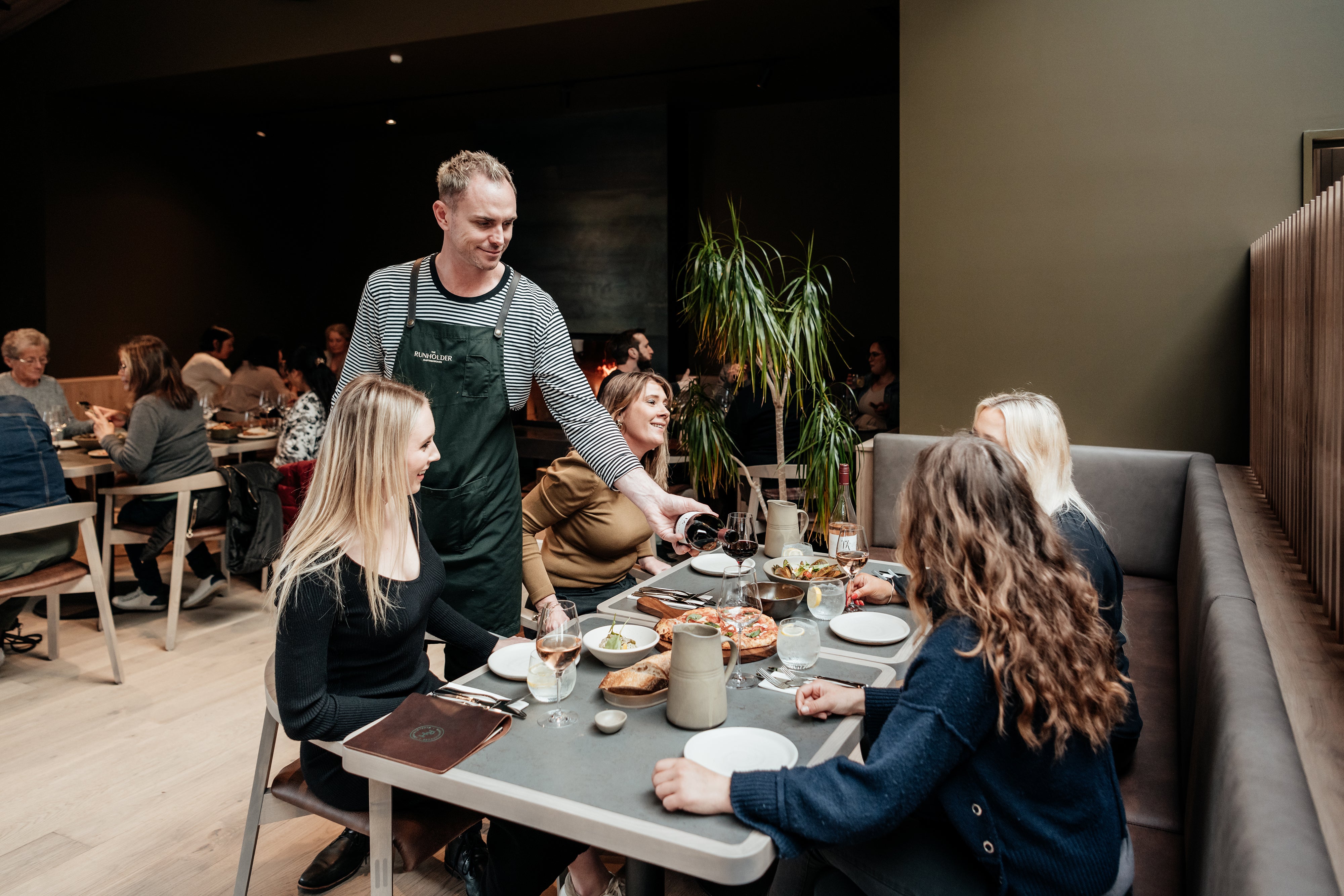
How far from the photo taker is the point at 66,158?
23.0ft

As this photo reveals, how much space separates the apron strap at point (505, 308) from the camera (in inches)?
87.5

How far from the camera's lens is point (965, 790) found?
4.01ft

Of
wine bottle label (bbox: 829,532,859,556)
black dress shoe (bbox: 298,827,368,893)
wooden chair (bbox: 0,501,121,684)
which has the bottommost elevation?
black dress shoe (bbox: 298,827,368,893)

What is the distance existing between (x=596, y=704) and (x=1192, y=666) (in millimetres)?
1188

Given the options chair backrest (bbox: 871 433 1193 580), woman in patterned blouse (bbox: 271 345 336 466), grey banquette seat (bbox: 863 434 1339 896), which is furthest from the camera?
woman in patterned blouse (bbox: 271 345 336 466)

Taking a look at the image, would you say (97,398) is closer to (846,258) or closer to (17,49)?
(17,49)

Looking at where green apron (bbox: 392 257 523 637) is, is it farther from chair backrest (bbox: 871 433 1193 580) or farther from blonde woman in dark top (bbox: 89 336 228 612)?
blonde woman in dark top (bbox: 89 336 228 612)

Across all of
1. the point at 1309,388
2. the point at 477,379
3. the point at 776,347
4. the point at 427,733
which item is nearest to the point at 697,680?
the point at 427,733

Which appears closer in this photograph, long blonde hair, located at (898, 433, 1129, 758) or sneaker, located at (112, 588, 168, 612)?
long blonde hair, located at (898, 433, 1129, 758)

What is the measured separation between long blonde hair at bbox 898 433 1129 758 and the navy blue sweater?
0.09 ft

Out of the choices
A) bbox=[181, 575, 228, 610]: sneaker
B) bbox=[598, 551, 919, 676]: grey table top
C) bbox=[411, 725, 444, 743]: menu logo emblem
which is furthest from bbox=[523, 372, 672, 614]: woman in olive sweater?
bbox=[181, 575, 228, 610]: sneaker

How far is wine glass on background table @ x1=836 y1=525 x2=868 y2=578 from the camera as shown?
2.14 meters

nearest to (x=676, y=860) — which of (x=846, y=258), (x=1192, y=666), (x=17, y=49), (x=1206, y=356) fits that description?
(x=1192, y=666)

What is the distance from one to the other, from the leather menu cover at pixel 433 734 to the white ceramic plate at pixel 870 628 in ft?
2.53
